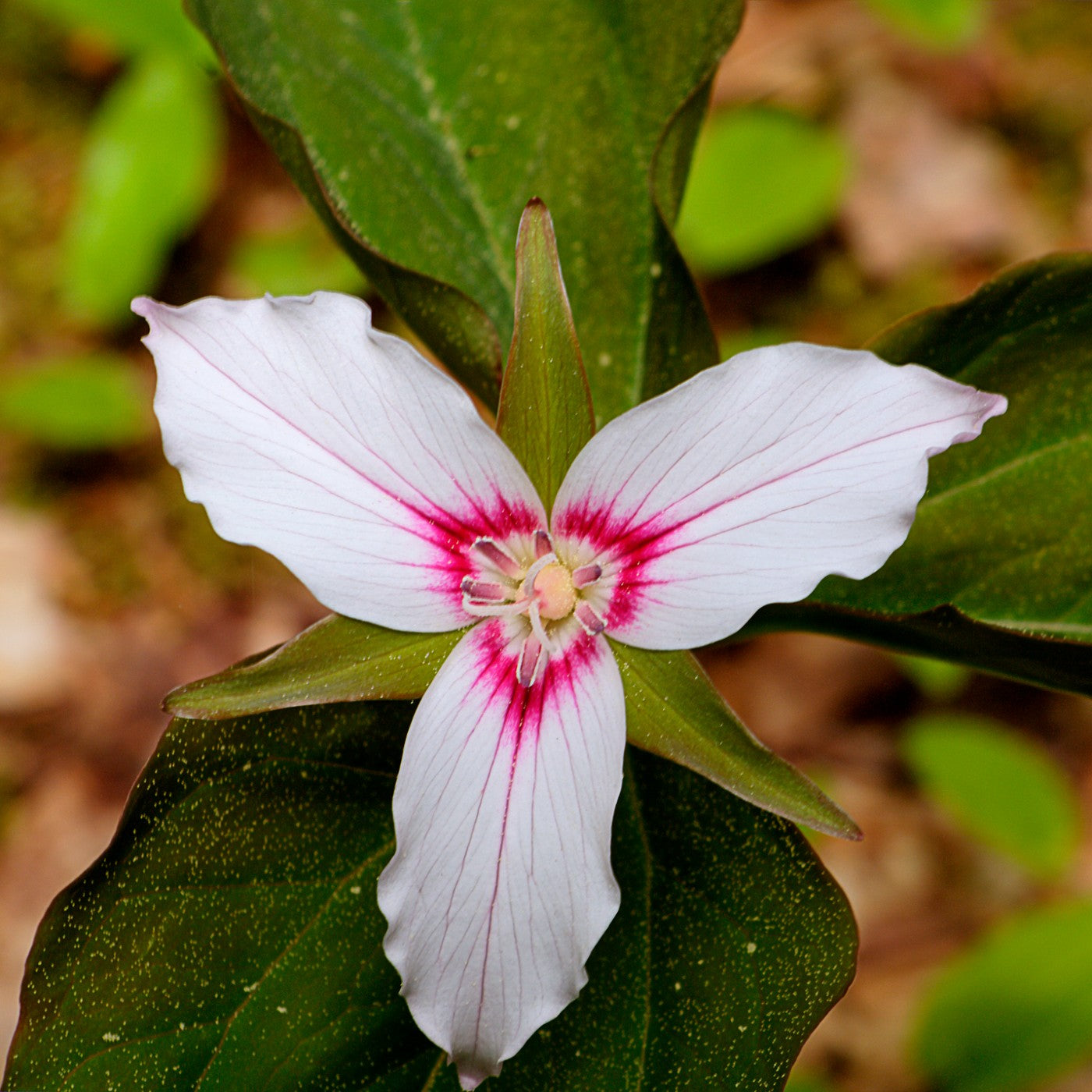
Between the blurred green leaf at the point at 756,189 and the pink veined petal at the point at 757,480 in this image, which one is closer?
the pink veined petal at the point at 757,480

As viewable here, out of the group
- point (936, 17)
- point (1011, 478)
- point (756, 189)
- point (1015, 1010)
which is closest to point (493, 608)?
point (1011, 478)

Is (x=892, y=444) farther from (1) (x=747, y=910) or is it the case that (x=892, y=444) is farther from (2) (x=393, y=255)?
(2) (x=393, y=255)

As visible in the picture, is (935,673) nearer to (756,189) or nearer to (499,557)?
(756,189)

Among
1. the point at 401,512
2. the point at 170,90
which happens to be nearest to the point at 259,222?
the point at 170,90

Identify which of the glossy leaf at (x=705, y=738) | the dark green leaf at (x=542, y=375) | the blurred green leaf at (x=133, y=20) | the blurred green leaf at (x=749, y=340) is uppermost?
the blurred green leaf at (x=133, y=20)

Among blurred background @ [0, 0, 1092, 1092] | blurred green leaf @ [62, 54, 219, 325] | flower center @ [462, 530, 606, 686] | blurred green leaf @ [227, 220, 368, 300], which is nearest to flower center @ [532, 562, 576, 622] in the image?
flower center @ [462, 530, 606, 686]

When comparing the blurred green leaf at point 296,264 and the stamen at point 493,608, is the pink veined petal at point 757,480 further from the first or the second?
the blurred green leaf at point 296,264

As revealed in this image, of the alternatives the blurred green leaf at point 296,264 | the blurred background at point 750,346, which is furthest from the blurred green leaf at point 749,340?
the blurred green leaf at point 296,264

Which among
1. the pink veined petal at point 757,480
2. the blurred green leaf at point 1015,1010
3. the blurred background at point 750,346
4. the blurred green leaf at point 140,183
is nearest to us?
the pink veined petal at point 757,480
